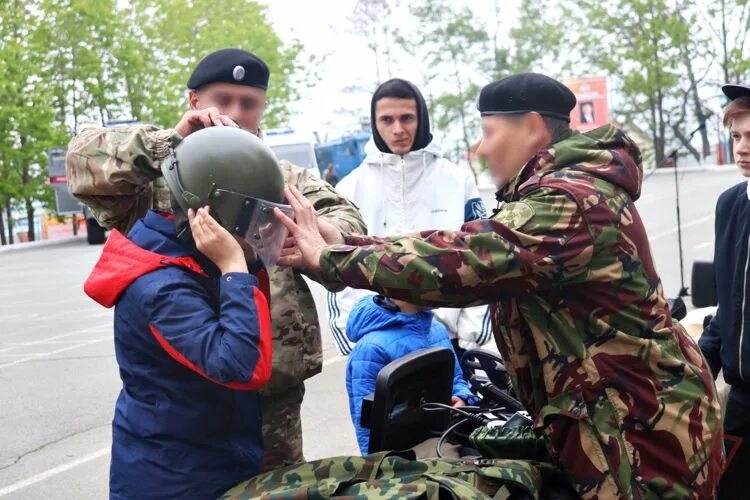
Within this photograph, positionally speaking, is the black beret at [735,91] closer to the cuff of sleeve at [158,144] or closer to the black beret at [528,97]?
the black beret at [528,97]

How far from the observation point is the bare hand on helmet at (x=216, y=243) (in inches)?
103

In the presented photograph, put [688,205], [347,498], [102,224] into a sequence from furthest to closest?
[688,205], [102,224], [347,498]

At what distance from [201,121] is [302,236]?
0.63 metres

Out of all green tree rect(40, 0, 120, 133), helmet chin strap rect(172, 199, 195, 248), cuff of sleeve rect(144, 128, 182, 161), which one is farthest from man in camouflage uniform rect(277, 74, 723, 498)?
green tree rect(40, 0, 120, 133)

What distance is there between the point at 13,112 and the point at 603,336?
30483 mm

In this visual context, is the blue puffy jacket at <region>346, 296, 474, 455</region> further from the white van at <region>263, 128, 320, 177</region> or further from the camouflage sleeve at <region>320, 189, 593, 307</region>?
the white van at <region>263, 128, 320, 177</region>

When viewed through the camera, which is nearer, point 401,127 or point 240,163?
point 240,163

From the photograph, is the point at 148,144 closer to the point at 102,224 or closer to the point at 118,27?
the point at 102,224

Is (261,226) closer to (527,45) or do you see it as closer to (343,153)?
(343,153)

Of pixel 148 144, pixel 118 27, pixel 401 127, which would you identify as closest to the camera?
pixel 148 144

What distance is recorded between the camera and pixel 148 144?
10.2 ft

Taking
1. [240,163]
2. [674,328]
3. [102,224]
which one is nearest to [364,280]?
[240,163]

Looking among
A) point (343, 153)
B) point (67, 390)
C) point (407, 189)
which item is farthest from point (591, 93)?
point (407, 189)

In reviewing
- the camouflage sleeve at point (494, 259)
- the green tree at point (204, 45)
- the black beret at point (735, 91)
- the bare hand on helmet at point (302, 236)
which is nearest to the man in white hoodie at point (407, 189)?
the black beret at point (735, 91)
